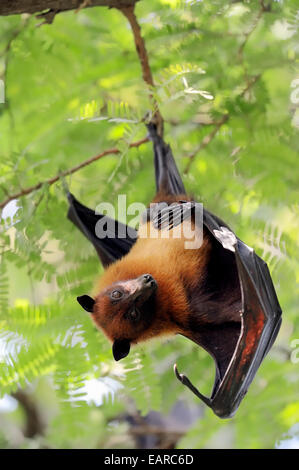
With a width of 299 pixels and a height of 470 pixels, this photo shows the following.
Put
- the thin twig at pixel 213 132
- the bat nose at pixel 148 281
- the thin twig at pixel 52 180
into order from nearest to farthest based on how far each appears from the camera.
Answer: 1. the bat nose at pixel 148 281
2. the thin twig at pixel 52 180
3. the thin twig at pixel 213 132

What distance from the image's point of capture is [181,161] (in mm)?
4887

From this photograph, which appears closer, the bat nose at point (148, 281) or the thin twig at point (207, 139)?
the bat nose at point (148, 281)

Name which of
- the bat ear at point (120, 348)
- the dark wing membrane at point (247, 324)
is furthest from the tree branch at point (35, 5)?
the bat ear at point (120, 348)

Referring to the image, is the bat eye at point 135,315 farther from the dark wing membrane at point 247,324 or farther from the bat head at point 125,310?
the dark wing membrane at point 247,324

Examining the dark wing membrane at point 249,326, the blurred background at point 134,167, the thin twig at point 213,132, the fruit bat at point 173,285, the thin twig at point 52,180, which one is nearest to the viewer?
the dark wing membrane at point 249,326

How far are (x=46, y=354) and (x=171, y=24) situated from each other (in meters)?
2.62

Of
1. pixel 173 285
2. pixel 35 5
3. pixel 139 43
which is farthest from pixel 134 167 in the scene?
pixel 35 5

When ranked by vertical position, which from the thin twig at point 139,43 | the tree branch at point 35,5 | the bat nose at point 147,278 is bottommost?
the bat nose at point 147,278

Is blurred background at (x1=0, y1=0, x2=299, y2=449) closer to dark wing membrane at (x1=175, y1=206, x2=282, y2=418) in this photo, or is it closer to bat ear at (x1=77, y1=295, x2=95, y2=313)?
bat ear at (x1=77, y1=295, x2=95, y2=313)

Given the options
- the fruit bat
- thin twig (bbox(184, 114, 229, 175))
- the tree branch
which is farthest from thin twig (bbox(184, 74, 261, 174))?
the tree branch

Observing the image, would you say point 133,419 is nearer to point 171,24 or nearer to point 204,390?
point 204,390

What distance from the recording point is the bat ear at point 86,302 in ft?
12.4

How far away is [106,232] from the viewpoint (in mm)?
4496

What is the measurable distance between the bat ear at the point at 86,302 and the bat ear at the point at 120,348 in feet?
0.97
